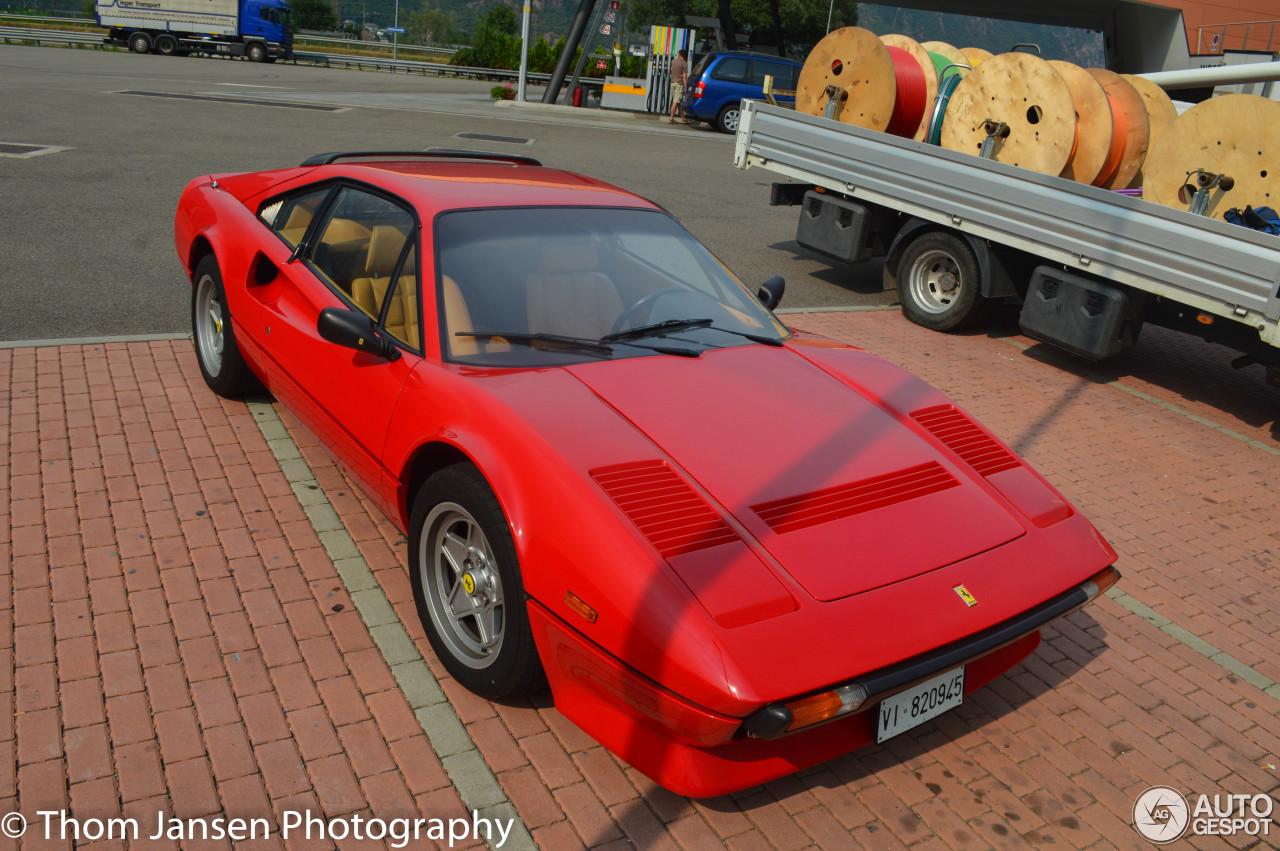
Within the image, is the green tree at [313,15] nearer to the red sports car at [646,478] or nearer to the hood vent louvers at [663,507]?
the red sports car at [646,478]

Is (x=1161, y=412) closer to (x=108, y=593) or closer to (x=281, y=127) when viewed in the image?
(x=108, y=593)

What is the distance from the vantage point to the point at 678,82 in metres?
26.6

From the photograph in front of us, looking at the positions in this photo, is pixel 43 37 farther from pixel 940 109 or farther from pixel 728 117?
pixel 940 109

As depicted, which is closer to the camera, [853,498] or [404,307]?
[853,498]

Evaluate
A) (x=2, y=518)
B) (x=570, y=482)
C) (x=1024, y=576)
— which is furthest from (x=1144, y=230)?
(x=2, y=518)

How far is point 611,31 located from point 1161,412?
23.8 m

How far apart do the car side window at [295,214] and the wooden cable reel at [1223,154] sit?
6423mm

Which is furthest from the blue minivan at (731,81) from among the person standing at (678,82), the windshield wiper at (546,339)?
the windshield wiper at (546,339)

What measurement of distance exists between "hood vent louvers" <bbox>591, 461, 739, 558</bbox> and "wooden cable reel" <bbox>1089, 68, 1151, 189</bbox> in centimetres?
730

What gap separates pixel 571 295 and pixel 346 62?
1658 inches

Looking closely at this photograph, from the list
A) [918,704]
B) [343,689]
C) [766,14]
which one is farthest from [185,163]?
[766,14]

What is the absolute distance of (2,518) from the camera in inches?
151

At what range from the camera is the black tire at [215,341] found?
4879 millimetres

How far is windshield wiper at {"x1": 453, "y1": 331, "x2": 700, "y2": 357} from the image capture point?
3.35m
